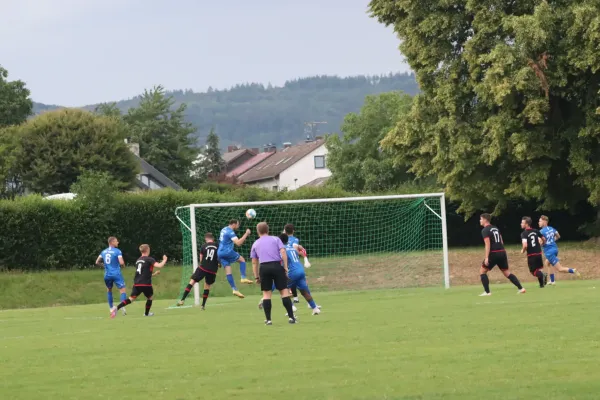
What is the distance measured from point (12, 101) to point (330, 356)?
7051 centimetres

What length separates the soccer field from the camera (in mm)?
9719

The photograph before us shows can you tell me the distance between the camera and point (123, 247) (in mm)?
43281

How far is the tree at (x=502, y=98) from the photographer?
3892 cm

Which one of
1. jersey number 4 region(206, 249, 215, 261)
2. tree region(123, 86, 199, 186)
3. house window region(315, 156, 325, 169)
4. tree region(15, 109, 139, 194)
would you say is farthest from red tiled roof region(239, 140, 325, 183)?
jersey number 4 region(206, 249, 215, 261)

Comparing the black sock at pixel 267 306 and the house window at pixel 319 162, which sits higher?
the house window at pixel 319 162

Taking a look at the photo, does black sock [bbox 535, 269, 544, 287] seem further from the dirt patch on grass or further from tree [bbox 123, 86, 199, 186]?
tree [bbox 123, 86, 199, 186]

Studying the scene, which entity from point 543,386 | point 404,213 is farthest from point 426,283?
point 543,386

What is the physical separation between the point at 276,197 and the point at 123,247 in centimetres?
984

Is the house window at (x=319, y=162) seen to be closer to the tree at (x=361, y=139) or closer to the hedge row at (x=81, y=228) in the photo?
the tree at (x=361, y=139)

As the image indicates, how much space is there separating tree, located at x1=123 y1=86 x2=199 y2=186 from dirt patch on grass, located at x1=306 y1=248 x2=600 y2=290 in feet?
195

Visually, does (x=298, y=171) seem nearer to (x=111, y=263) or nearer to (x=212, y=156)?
(x=212, y=156)

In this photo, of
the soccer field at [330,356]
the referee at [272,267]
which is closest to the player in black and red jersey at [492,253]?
the soccer field at [330,356]

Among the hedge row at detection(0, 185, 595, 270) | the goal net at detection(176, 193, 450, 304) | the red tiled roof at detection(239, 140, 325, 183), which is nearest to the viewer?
the goal net at detection(176, 193, 450, 304)

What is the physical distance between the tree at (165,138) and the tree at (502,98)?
171ft
